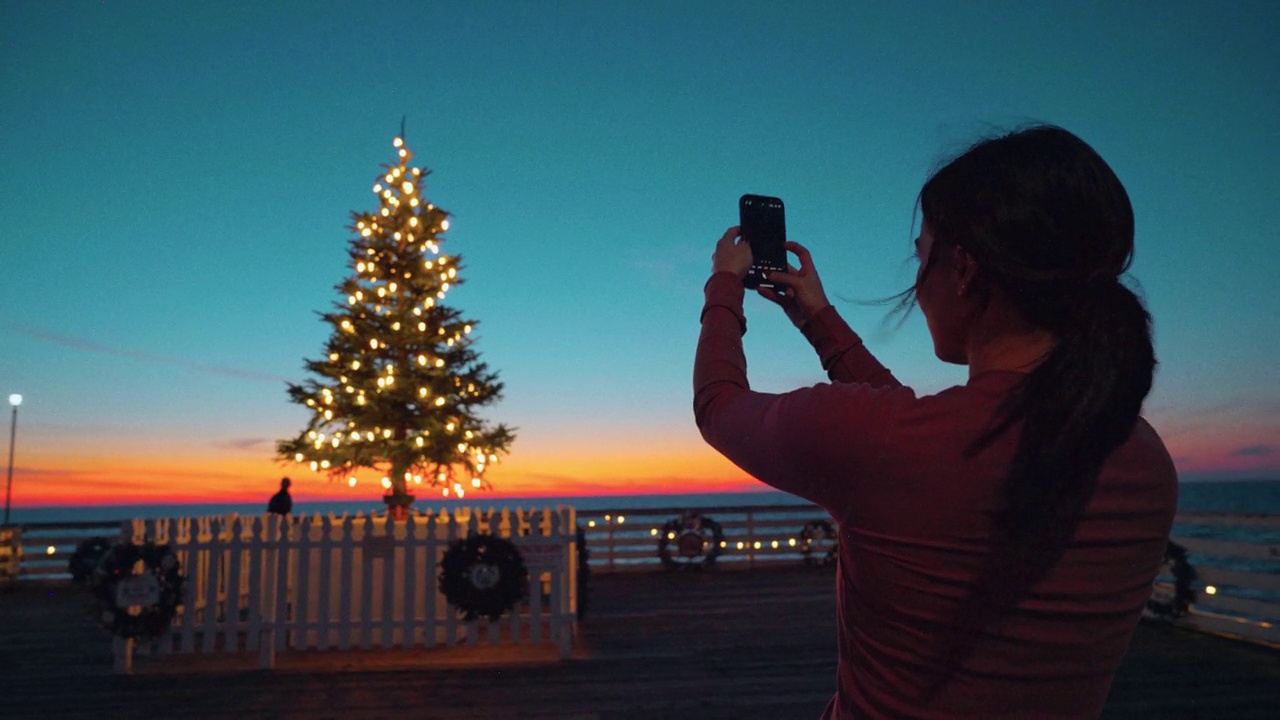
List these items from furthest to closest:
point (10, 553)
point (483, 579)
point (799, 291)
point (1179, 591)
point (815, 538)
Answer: point (815, 538) < point (10, 553) < point (1179, 591) < point (483, 579) < point (799, 291)

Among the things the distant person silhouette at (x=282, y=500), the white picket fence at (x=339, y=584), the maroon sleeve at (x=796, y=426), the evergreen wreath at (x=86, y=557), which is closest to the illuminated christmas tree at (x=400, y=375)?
the distant person silhouette at (x=282, y=500)

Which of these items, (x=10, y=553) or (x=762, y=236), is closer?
(x=762, y=236)

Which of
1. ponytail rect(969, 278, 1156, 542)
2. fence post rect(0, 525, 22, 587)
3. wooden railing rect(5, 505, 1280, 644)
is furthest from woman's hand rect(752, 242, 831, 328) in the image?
fence post rect(0, 525, 22, 587)

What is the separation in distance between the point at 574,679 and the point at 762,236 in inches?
229

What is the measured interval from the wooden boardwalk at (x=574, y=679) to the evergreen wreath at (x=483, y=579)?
0.45m

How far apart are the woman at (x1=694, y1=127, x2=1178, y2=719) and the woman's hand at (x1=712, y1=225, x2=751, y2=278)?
0.73ft

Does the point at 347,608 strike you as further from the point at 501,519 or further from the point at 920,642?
the point at 920,642

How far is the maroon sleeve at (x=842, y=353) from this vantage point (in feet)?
3.82

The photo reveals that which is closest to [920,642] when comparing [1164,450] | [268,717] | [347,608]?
[1164,450]

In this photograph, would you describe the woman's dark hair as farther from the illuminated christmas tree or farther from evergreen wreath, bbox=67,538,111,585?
evergreen wreath, bbox=67,538,111,585

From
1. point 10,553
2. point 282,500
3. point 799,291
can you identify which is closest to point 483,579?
point 282,500

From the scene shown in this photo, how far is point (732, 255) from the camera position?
3.59 ft

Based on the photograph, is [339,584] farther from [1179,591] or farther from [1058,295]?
[1179,591]

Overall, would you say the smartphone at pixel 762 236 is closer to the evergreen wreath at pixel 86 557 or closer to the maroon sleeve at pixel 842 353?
the maroon sleeve at pixel 842 353
